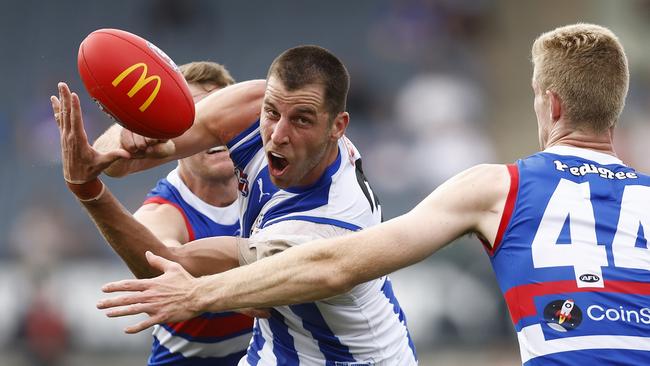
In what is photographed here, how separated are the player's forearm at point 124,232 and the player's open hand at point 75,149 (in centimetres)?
25

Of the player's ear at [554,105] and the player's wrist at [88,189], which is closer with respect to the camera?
the player's ear at [554,105]

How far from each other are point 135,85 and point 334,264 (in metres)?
1.57

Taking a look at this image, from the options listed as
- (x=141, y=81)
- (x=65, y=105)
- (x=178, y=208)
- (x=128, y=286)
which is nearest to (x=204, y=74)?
(x=178, y=208)

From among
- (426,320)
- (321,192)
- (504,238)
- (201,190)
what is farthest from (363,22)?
(504,238)

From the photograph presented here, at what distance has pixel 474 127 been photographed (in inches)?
674

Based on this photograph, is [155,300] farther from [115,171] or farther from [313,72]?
[313,72]

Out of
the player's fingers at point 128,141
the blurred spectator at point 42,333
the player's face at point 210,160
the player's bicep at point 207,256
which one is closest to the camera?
the player's fingers at point 128,141

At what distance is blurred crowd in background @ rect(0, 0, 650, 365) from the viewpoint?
14188 mm

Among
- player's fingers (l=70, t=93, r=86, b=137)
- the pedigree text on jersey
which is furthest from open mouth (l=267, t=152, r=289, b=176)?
the pedigree text on jersey

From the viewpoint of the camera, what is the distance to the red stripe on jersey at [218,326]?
23.1 feet

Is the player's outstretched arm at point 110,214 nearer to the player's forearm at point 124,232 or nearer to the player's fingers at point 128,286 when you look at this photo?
the player's forearm at point 124,232

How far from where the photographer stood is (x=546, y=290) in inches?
173

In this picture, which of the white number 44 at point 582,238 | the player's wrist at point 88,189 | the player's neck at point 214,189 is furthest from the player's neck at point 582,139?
the player's neck at point 214,189

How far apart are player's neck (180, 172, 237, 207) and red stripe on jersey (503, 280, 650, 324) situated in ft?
10.4
